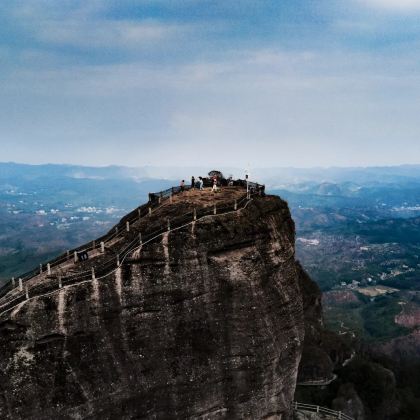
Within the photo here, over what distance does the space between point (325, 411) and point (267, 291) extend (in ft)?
75.8

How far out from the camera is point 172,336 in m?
30.2

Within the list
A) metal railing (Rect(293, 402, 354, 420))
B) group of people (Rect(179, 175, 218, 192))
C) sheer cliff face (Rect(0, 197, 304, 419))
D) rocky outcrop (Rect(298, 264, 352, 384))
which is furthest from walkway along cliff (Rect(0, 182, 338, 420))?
rocky outcrop (Rect(298, 264, 352, 384))

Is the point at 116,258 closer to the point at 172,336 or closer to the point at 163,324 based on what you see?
the point at 163,324

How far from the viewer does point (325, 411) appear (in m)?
46.4

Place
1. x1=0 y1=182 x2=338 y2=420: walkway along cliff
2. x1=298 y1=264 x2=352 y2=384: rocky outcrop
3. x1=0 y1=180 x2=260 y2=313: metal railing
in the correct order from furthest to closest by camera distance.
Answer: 1. x1=298 y1=264 x2=352 y2=384: rocky outcrop
2. x1=0 y1=180 x2=260 y2=313: metal railing
3. x1=0 y1=182 x2=338 y2=420: walkway along cliff

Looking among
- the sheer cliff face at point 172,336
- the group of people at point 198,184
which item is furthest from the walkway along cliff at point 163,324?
the group of people at point 198,184

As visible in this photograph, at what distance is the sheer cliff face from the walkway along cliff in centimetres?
8

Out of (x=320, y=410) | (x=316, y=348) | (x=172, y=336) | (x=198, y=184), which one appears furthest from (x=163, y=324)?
(x=316, y=348)

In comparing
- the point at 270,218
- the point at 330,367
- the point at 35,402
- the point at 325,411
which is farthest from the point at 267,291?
the point at 330,367

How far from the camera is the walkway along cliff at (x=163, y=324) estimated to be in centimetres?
2661

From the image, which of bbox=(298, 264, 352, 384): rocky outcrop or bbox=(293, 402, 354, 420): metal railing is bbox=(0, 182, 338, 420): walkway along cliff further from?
bbox=(298, 264, 352, 384): rocky outcrop

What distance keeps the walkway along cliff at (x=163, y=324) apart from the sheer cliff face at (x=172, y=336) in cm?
8

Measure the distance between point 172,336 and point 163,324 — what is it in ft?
4.01

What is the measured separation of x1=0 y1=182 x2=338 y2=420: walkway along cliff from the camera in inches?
1048
